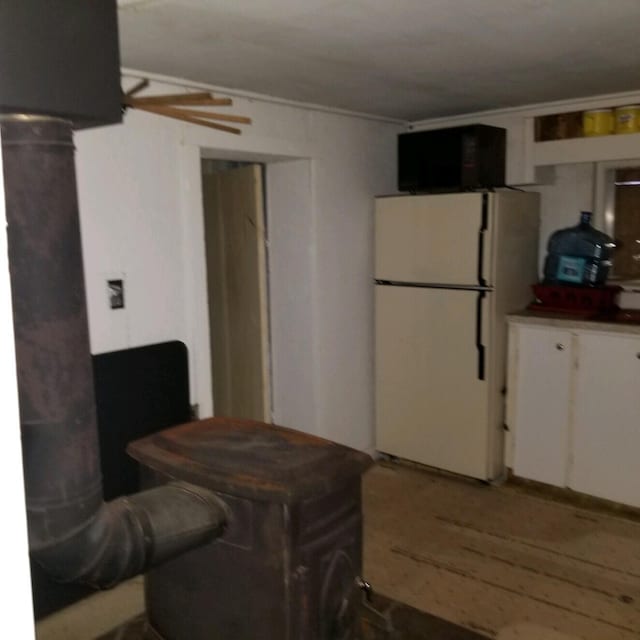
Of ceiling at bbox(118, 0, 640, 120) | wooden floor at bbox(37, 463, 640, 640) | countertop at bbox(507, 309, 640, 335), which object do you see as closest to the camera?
ceiling at bbox(118, 0, 640, 120)

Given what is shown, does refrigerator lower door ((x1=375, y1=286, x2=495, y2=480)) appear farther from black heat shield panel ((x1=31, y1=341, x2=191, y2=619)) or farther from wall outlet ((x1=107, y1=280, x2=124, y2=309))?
wall outlet ((x1=107, y1=280, x2=124, y2=309))

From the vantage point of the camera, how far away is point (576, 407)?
3.51 meters

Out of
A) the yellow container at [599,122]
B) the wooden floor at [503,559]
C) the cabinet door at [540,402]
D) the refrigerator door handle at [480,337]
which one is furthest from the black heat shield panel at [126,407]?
the yellow container at [599,122]

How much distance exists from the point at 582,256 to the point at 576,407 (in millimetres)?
847

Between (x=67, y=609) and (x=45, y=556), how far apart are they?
63.1 inches

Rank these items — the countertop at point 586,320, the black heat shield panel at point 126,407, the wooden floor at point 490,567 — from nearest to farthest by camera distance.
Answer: the wooden floor at point 490,567 → the black heat shield panel at point 126,407 → the countertop at point 586,320

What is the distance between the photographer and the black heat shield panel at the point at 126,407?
2650 mm

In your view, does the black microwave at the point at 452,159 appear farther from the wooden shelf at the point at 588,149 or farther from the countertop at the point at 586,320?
the countertop at the point at 586,320

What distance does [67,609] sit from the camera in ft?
8.67

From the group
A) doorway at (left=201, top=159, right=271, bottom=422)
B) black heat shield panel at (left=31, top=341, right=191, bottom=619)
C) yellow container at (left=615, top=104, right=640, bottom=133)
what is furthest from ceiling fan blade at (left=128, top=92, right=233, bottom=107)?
yellow container at (left=615, top=104, right=640, bottom=133)

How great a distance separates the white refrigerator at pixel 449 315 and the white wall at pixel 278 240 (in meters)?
0.18

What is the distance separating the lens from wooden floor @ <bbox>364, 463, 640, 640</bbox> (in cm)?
259

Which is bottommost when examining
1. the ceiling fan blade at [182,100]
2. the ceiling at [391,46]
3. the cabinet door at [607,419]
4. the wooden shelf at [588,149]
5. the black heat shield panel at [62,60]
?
the cabinet door at [607,419]

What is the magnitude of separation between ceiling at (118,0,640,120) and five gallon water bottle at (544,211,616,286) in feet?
2.49
